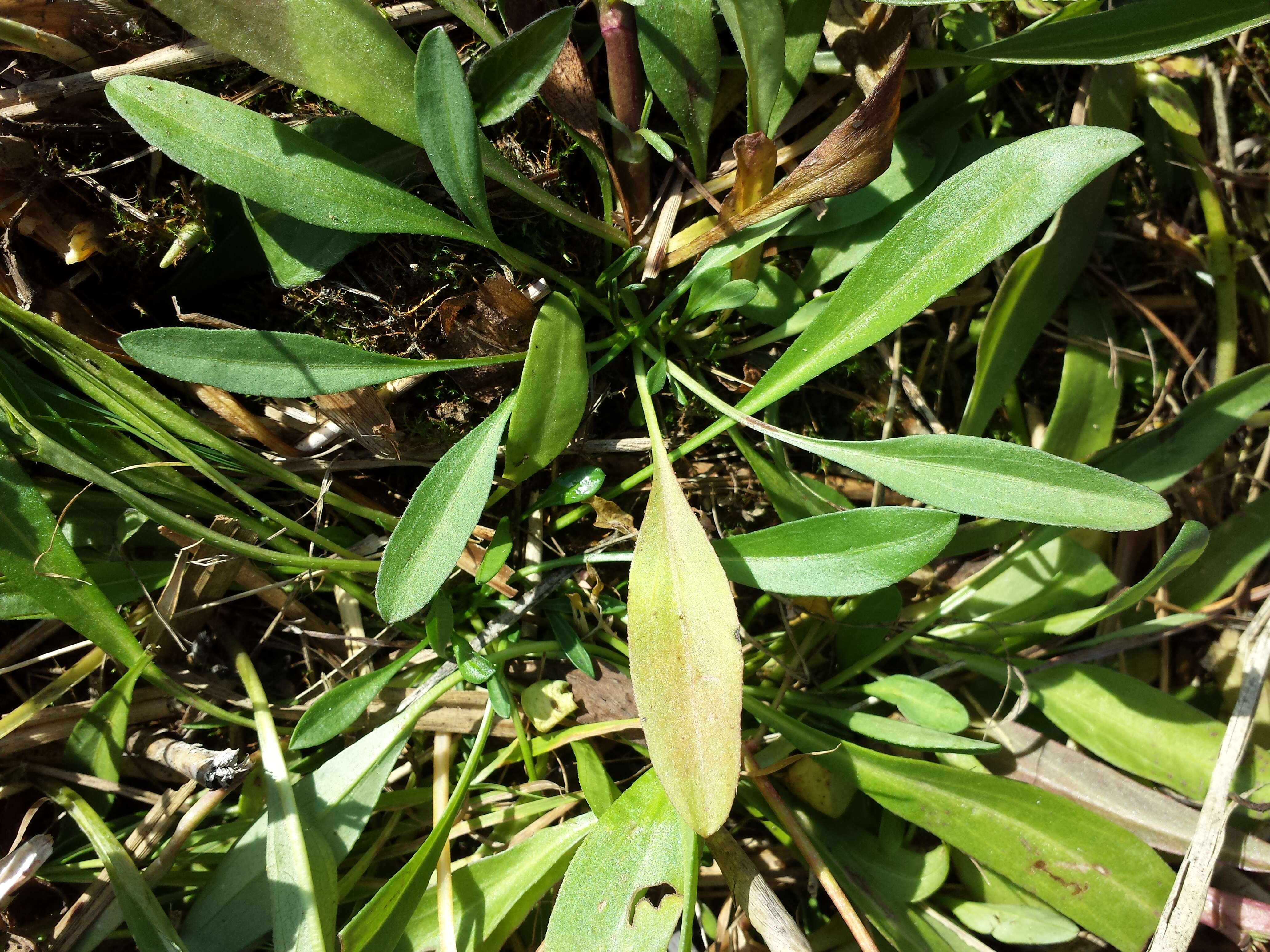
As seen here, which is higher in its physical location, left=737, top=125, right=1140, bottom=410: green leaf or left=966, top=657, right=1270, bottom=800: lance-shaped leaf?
left=737, top=125, right=1140, bottom=410: green leaf

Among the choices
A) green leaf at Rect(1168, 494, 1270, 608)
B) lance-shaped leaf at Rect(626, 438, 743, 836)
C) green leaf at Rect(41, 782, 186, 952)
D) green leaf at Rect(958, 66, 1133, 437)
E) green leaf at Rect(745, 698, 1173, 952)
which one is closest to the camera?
lance-shaped leaf at Rect(626, 438, 743, 836)

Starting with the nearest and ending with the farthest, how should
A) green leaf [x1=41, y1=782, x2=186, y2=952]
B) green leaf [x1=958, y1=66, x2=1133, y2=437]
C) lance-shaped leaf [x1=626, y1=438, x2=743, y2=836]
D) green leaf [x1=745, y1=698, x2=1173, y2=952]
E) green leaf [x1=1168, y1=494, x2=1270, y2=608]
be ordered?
lance-shaped leaf [x1=626, y1=438, x2=743, y2=836]
green leaf [x1=41, y1=782, x2=186, y2=952]
green leaf [x1=745, y1=698, x2=1173, y2=952]
green leaf [x1=958, y1=66, x2=1133, y2=437]
green leaf [x1=1168, y1=494, x2=1270, y2=608]

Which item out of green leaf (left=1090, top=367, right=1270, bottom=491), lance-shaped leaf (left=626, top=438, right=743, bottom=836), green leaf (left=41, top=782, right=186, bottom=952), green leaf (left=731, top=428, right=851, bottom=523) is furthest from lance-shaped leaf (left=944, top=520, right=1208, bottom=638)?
green leaf (left=41, top=782, right=186, bottom=952)

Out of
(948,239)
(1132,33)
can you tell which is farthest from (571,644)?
(1132,33)

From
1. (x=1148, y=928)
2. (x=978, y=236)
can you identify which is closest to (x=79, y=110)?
(x=978, y=236)

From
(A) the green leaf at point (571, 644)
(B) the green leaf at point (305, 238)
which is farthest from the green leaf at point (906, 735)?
(B) the green leaf at point (305, 238)

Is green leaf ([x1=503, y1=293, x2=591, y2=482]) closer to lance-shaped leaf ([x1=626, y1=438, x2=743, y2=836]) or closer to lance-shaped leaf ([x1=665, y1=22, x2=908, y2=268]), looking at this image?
lance-shaped leaf ([x1=626, y1=438, x2=743, y2=836])
